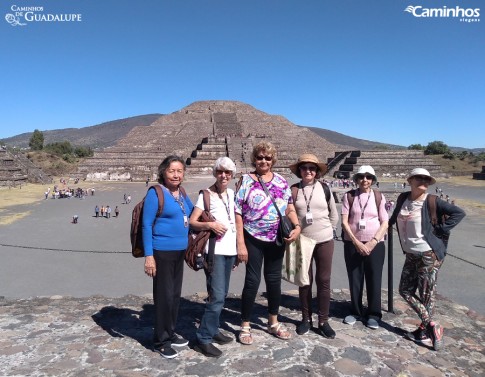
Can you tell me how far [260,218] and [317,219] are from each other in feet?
1.75

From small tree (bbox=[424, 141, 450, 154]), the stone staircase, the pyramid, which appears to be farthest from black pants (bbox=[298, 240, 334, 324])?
small tree (bbox=[424, 141, 450, 154])

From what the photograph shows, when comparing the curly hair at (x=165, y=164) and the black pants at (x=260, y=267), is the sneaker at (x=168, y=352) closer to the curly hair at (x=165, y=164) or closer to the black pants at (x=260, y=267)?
the black pants at (x=260, y=267)

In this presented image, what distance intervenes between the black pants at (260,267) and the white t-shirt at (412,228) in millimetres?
1048

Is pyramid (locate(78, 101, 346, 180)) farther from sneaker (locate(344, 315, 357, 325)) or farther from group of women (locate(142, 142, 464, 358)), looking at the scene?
group of women (locate(142, 142, 464, 358))

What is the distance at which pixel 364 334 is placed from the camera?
3.17m

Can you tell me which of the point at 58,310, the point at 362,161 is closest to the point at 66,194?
the point at 58,310

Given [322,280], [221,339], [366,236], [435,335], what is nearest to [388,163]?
[366,236]

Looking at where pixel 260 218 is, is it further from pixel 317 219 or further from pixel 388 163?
pixel 388 163

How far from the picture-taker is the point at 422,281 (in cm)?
303

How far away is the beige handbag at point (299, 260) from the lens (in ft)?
9.71

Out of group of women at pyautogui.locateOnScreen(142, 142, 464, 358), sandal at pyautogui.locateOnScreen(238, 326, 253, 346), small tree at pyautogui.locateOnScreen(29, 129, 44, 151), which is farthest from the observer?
small tree at pyautogui.locateOnScreen(29, 129, 44, 151)

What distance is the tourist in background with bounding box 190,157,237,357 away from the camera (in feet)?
8.85

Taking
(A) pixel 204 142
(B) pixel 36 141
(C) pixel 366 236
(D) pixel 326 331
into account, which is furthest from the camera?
(B) pixel 36 141

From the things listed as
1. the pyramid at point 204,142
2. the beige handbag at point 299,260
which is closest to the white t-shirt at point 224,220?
the beige handbag at point 299,260
